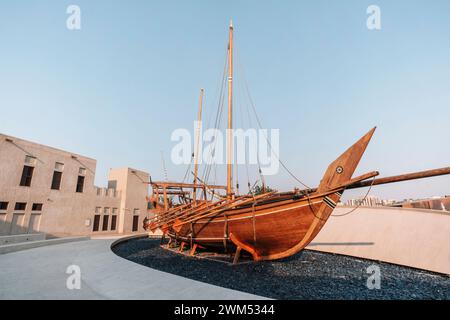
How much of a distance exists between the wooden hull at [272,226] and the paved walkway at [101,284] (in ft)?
13.0

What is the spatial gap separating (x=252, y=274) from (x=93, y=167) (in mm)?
20701

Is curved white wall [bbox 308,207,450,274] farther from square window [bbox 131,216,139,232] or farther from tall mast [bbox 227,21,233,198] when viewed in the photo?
square window [bbox 131,216,139,232]

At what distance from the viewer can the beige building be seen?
50.3 ft

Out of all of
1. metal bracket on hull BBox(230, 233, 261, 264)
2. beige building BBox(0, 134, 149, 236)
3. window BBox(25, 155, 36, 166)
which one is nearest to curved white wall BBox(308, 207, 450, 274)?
metal bracket on hull BBox(230, 233, 261, 264)

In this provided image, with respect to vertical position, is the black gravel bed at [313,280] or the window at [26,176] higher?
the window at [26,176]

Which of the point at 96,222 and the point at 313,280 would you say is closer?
the point at 313,280

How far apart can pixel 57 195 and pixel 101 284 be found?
17840 millimetres

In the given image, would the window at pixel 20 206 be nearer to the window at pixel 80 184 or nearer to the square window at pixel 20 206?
the square window at pixel 20 206

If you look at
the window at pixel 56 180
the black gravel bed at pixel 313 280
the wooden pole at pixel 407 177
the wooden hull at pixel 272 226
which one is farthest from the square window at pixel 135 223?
the wooden pole at pixel 407 177

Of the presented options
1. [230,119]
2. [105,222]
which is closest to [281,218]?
[230,119]

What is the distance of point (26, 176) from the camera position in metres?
16.5

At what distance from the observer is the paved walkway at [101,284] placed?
444 centimetres

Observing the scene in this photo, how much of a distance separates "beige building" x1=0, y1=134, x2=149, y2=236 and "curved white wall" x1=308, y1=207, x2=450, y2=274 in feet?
69.9

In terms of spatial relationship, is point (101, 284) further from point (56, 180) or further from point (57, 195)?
point (56, 180)
